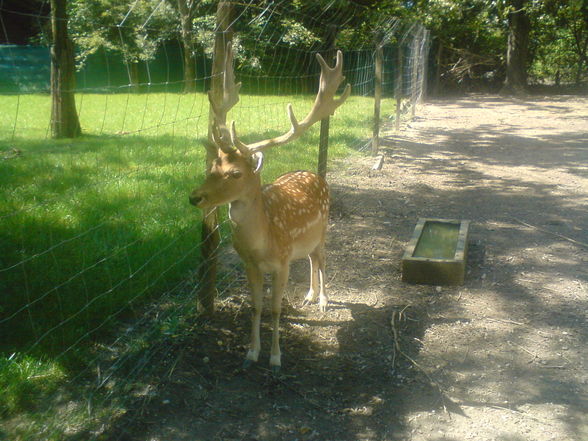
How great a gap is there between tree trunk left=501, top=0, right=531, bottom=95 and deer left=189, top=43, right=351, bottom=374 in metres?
19.5

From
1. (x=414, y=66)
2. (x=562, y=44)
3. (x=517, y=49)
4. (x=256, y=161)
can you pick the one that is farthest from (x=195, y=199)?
(x=562, y=44)

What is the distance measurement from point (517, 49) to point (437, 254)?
18.9m

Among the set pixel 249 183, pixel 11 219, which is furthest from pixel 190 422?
pixel 11 219

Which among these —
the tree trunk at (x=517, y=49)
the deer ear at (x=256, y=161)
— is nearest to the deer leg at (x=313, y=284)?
the deer ear at (x=256, y=161)

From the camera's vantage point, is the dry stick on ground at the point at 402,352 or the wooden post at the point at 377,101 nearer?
the dry stick on ground at the point at 402,352

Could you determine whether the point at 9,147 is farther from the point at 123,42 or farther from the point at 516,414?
the point at 516,414

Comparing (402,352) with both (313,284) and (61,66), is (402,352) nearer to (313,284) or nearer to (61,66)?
(313,284)

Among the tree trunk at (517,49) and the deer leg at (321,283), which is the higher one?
the tree trunk at (517,49)

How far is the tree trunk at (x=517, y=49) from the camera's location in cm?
2150

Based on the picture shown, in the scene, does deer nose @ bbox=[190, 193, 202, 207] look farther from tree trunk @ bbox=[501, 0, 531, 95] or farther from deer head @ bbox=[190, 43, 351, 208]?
tree trunk @ bbox=[501, 0, 531, 95]

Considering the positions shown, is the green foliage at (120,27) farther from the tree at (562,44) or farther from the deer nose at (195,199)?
the tree at (562,44)

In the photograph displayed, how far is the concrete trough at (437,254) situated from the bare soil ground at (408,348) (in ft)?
0.33

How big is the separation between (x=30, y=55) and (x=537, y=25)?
24247mm

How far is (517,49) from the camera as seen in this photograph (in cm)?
2191
